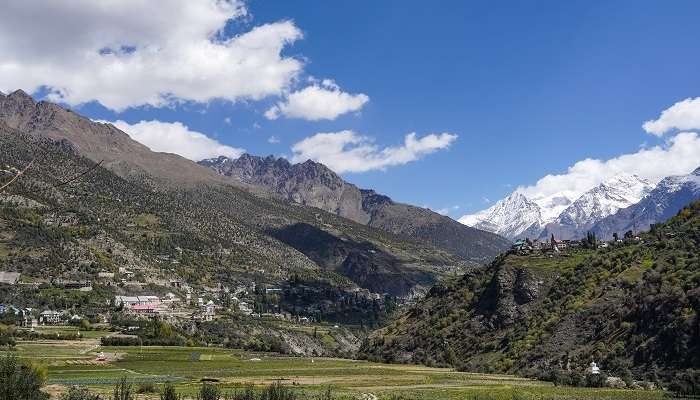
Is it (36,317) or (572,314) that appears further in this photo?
(36,317)

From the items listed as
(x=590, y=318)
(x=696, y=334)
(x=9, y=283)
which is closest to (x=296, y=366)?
(x=590, y=318)

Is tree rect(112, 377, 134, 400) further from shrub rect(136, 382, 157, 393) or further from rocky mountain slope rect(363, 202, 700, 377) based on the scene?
rocky mountain slope rect(363, 202, 700, 377)

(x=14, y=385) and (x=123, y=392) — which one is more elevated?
(x=14, y=385)

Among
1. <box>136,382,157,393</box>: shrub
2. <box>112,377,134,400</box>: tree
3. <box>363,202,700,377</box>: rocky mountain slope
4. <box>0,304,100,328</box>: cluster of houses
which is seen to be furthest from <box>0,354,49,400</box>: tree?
<box>0,304,100,328</box>: cluster of houses

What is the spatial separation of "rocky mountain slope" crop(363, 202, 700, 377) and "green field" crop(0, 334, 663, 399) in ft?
34.9

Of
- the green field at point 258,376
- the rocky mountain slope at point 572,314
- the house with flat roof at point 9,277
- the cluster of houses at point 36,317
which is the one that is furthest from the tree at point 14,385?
the house with flat roof at point 9,277

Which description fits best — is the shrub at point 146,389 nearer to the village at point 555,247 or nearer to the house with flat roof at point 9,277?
the village at point 555,247

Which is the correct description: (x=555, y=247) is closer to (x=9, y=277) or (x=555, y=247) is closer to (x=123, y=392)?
(x=123, y=392)

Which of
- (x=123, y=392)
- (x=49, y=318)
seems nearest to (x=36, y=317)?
(x=49, y=318)

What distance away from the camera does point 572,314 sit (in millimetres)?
105188

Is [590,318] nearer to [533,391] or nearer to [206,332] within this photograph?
[533,391]

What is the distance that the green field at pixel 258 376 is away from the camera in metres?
70.3

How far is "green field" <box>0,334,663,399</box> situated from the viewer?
7031 centimetres

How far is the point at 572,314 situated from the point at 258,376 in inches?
2085
